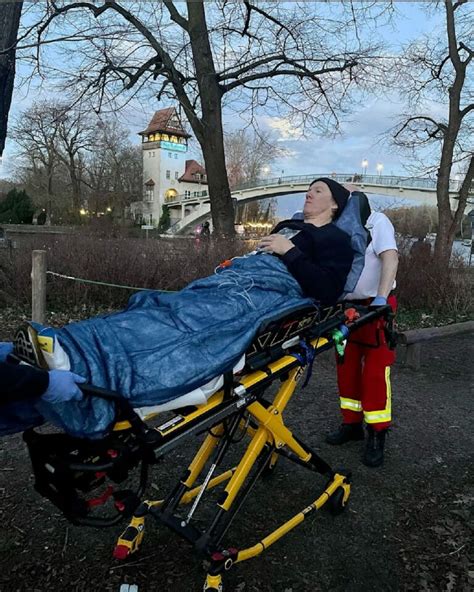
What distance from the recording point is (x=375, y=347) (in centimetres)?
329

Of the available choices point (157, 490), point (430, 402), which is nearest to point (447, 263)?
point (430, 402)

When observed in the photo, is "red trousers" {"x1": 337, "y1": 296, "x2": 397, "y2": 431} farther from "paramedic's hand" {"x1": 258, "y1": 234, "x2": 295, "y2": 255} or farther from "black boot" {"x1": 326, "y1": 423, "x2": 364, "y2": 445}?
"paramedic's hand" {"x1": 258, "y1": 234, "x2": 295, "y2": 255}

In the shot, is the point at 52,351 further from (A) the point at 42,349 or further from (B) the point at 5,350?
(B) the point at 5,350

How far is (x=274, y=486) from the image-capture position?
3.09 m

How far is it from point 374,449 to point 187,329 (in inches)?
84.1

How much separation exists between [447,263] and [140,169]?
54.1 meters

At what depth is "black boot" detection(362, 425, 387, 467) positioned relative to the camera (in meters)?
3.39

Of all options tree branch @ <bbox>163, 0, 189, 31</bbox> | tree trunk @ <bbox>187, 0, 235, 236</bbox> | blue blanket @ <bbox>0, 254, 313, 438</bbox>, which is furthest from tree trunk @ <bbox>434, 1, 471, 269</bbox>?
blue blanket @ <bbox>0, 254, 313, 438</bbox>

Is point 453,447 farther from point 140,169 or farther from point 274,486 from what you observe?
point 140,169

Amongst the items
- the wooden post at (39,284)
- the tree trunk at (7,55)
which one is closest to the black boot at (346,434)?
the wooden post at (39,284)

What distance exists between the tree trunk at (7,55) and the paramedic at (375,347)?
4.41 metres

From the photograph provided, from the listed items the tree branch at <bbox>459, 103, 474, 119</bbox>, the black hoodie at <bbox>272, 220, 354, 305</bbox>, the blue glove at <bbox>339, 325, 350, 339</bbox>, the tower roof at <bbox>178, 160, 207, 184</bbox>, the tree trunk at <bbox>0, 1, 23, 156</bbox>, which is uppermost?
the tower roof at <bbox>178, 160, 207, 184</bbox>

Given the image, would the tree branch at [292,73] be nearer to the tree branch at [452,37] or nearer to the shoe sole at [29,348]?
the tree branch at [452,37]

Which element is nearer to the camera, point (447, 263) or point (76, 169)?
point (447, 263)
